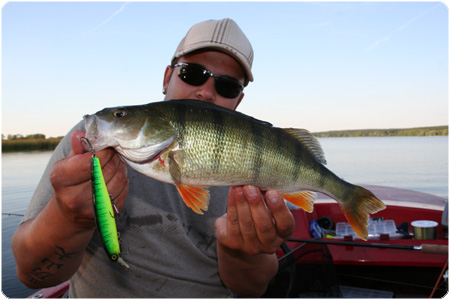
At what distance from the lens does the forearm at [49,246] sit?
2.06m

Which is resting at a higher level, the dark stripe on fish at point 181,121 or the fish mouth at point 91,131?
the dark stripe on fish at point 181,121

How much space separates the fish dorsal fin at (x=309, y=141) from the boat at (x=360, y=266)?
201 centimetres

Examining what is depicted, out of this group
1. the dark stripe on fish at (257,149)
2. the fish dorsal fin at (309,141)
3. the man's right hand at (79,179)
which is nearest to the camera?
the man's right hand at (79,179)

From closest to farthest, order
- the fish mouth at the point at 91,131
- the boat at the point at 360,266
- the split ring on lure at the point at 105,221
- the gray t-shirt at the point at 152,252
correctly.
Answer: the split ring on lure at the point at 105,221 → the fish mouth at the point at 91,131 → the gray t-shirt at the point at 152,252 → the boat at the point at 360,266

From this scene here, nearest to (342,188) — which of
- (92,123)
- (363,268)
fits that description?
(92,123)

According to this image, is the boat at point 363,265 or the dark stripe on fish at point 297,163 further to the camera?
the boat at point 363,265

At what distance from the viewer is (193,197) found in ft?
7.24

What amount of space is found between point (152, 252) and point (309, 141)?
1642 millimetres

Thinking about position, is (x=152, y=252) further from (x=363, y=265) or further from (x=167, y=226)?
(x=363, y=265)

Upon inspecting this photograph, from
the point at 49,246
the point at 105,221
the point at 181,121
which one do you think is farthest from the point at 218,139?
the point at 49,246

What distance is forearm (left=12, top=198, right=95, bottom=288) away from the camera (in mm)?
2059

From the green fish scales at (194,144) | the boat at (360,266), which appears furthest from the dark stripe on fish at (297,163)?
the boat at (360,266)

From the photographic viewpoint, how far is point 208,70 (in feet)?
10.8

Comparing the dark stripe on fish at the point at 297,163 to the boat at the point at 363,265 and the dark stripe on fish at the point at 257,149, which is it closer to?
the dark stripe on fish at the point at 257,149
